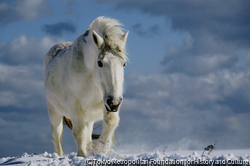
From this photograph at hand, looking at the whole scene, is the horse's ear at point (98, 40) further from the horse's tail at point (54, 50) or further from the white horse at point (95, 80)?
the horse's tail at point (54, 50)

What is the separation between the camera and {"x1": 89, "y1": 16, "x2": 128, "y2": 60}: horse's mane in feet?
15.9

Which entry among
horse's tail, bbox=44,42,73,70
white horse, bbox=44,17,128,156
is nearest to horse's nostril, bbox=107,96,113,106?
white horse, bbox=44,17,128,156

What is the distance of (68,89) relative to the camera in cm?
552

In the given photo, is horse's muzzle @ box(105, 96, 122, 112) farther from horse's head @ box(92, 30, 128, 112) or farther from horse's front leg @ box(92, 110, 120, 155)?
horse's front leg @ box(92, 110, 120, 155)

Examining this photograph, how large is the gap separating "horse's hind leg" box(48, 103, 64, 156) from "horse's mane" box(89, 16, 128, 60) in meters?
2.74

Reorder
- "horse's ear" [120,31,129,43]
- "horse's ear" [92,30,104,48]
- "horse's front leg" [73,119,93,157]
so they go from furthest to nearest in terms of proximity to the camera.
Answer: "horse's front leg" [73,119,93,157], "horse's ear" [120,31,129,43], "horse's ear" [92,30,104,48]

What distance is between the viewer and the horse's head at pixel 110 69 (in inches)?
179

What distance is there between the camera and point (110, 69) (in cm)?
460

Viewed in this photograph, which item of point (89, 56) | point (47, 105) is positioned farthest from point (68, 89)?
point (47, 105)

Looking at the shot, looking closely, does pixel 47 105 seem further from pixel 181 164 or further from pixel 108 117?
pixel 181 164

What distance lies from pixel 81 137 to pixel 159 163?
202 centimetres

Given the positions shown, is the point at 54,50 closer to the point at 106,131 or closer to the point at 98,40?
the point at 98,40

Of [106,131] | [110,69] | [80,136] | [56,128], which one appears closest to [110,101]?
[110,69]

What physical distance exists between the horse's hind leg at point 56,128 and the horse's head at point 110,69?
2850 mm
